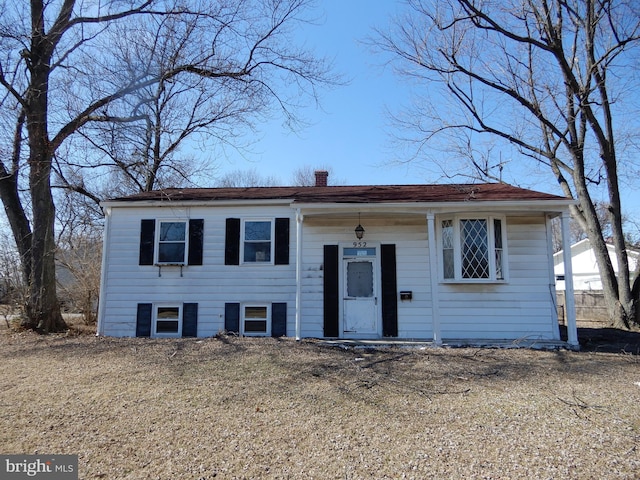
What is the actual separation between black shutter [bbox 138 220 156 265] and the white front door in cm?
476

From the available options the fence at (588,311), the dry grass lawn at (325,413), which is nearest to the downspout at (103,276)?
the dry grass lawn at (325,413)

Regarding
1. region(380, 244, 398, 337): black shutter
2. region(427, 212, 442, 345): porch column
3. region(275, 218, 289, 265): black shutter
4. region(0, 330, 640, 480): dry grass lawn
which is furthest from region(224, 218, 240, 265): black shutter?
region(427, 212, 442, 345): porch column

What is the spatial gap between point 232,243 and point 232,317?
5.77ft

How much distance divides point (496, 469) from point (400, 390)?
7.00 ft

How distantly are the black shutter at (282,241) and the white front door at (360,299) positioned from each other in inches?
57.1

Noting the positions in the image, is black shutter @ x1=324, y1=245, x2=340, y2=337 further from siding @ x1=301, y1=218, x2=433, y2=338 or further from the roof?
the roof

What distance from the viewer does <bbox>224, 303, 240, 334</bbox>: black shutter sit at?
384 inches

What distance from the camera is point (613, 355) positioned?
7.95 meters

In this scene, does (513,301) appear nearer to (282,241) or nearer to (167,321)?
(282,241)

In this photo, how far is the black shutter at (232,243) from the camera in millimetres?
9938

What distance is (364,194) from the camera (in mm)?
10016

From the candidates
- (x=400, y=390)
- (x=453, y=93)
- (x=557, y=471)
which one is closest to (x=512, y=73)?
(x=453, y=93)

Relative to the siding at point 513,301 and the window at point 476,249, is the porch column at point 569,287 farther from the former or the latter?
the window at point 476,249

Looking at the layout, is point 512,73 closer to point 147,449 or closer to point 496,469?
point 496,469
